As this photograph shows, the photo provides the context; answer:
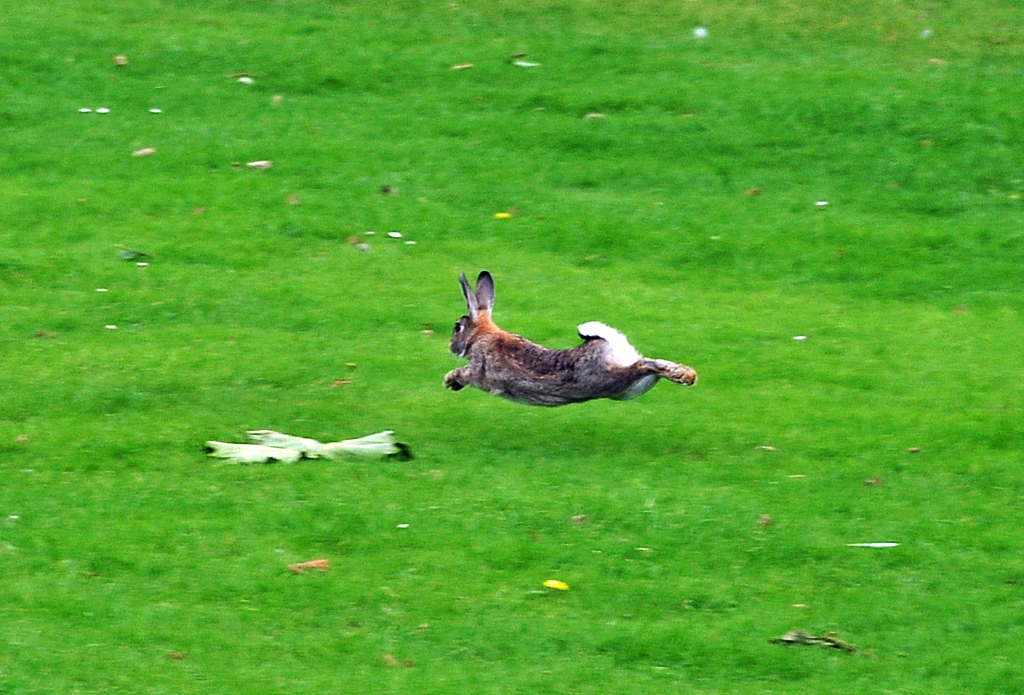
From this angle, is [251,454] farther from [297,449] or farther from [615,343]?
[615,343]

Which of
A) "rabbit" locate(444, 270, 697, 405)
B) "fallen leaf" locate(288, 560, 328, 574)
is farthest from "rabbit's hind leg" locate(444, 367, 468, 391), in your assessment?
"fallen leaf" locate(288, 560, 328, 574)

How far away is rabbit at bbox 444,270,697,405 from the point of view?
10.1 meters

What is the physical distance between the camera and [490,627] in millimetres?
8305

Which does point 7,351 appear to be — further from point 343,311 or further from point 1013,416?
point 1013,416

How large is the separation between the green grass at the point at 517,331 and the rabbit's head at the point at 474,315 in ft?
2.35

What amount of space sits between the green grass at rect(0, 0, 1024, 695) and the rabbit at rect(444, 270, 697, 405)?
0.56 meters

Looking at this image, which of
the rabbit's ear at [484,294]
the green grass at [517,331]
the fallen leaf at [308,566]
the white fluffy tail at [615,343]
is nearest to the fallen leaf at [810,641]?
the green grass at [517,331]

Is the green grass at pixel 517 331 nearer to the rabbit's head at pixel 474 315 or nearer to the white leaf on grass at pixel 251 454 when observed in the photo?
the white leaf on grass at pixel 251 454

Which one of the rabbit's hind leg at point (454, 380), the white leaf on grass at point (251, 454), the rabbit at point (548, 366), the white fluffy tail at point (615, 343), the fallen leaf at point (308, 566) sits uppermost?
the white fluffy tail at point (615, 343)

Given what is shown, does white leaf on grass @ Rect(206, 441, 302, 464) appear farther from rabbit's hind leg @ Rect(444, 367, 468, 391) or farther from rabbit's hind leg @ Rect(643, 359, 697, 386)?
rabbit's hind leg @ Rect(643, 359, 697, 386)

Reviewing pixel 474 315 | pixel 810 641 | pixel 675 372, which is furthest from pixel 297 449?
pixel 810 641

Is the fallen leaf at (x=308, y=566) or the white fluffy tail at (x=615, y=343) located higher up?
the white fluffy tail at (x=615, y=343)

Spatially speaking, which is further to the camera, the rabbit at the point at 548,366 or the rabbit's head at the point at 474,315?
the rabbit's head at the point at 474,315

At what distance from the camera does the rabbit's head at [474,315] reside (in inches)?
445
